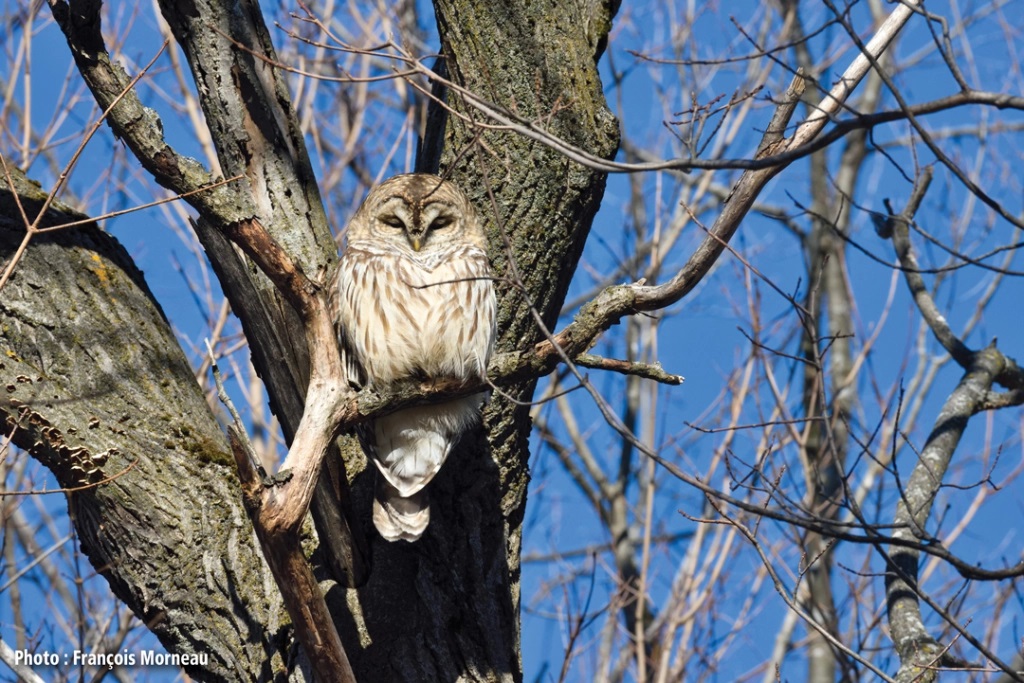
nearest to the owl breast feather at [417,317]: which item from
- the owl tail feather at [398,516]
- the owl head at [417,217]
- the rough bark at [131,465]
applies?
the owl head at [417,217]

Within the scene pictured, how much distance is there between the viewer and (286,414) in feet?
12.3

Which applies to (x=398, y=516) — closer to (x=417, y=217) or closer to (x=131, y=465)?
(x=131, y=465)

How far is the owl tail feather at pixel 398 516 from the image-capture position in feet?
12.0

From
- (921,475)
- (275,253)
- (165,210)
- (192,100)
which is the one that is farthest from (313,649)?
(192,100)

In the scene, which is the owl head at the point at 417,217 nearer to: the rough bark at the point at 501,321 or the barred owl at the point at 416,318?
the barred owl at the point at 416,318

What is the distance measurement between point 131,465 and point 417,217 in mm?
1516

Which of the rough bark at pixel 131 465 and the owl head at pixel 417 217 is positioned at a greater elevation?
the owl head at pixel 417 217

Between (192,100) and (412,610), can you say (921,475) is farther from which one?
(192,100)

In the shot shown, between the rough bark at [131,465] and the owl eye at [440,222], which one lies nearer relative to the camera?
the rough bark at [131,465]

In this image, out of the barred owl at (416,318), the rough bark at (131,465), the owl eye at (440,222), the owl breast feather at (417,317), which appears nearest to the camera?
the rough bark at (131,465)

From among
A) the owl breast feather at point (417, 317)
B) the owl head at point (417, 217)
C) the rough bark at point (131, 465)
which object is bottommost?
A: the rough bark at point (131, 465)

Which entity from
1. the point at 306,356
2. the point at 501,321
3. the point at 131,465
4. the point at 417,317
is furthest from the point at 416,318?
the point at 131,465

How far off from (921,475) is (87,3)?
364 centimetres

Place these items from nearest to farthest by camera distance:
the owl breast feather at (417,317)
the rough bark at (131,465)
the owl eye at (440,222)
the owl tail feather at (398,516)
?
the rough bark at (131,465)
the owl tail feather at (398,516)
the owl breast feather at (417,317)
the owl eye at (440,222)
